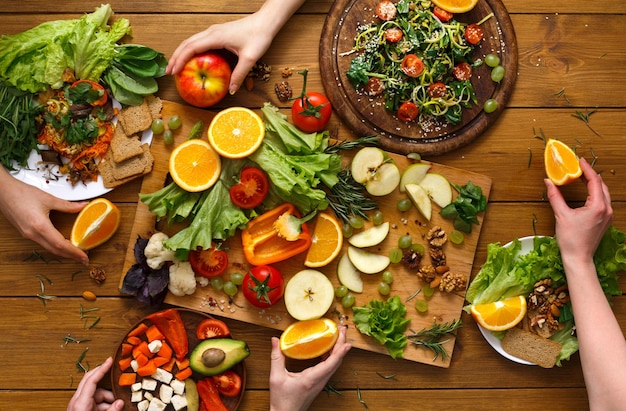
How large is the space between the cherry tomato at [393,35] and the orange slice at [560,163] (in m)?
0.83

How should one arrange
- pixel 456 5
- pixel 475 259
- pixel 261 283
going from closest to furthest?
pixel 261 283 → pixel 456 5 → pixel 475 259

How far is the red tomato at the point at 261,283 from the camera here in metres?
2.61

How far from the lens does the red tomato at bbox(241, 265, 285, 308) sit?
8.57ft

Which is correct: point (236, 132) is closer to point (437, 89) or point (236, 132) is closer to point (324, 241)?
point (324, 241)

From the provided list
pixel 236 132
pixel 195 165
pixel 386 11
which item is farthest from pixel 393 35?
pixel 195 165

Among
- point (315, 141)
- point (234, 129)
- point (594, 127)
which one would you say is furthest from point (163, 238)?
point (594, 127)

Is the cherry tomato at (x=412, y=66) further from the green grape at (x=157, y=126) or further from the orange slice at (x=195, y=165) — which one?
the green grape at (x=157, y=126)

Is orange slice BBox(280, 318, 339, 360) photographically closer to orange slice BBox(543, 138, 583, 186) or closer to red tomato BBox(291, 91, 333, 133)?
red tomato BBox(291, 91, 333, 133)

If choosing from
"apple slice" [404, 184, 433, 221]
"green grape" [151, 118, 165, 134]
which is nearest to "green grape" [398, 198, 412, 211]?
"apple slice" [404, 184, 433, 221]

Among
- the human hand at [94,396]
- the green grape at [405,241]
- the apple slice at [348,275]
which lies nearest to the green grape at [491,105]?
the green grape at [405,241]

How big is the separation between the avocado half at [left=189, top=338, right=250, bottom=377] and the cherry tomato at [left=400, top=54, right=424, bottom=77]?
142 centimetres

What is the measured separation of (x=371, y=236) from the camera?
273 cm

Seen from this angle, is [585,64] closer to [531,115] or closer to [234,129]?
[531,115]

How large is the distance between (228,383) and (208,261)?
56 cm
